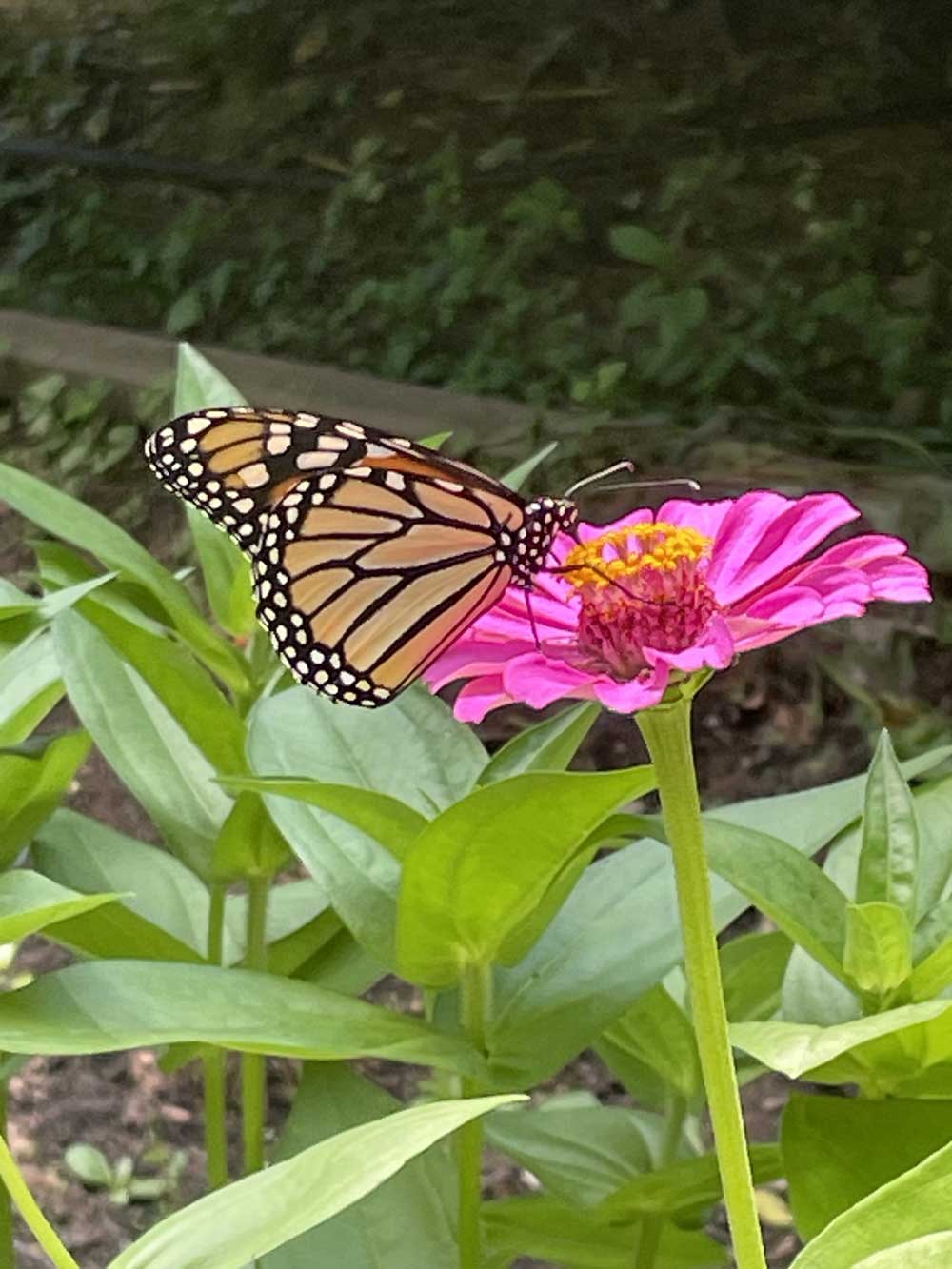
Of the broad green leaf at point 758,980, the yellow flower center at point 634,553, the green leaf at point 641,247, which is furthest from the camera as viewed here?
the green leaf at point 641,247

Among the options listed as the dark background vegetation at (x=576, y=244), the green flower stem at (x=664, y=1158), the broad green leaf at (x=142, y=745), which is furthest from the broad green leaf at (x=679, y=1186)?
the dark background vegetation at (x=576, y=244)

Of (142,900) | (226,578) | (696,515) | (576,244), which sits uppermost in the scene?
(696,515)

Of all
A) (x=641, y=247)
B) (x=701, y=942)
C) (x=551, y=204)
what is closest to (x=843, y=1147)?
(x=701, y=942)

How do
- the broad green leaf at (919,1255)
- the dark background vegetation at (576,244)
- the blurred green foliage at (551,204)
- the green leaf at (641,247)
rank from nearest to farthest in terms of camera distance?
the broad green leaf at (919,1255) → the dark background vegetation at (576,244) → the blurred green foliage at (551,204) → the green leaf at (641,247)

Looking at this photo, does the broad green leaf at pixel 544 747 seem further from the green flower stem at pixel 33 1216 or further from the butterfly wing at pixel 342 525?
the green flower stem at pixel 33 1216

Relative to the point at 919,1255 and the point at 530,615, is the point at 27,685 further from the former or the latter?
the point at 919,1255

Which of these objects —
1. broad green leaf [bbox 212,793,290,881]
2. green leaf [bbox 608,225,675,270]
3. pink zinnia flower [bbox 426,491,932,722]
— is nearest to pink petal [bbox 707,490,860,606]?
pink zinnia flower [bbox 426,491,932,722]

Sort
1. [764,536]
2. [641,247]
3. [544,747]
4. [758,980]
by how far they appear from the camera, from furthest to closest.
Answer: [641,247] < [758,980] < [544,747] < [764,536]
